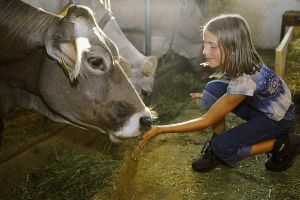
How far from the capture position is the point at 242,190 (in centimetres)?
298

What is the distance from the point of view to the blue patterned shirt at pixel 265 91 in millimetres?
2781

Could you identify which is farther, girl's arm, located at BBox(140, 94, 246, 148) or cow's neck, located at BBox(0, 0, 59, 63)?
girl's arm, located at BBox(140, 94, 246, 148)

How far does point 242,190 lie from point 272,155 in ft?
1.52

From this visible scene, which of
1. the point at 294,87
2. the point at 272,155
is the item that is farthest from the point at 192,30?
the point at 272,155

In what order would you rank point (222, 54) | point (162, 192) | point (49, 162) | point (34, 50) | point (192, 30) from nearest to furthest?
point (34, 50) < point (222, 54) < point (162, 192) < point (49, 162) < point (192, 30)

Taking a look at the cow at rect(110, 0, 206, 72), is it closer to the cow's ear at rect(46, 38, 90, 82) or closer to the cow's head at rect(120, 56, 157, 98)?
the cow's head at rect(120, 56, 157, 98)

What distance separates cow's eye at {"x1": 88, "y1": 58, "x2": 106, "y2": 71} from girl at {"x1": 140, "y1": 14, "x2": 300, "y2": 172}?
0.57m

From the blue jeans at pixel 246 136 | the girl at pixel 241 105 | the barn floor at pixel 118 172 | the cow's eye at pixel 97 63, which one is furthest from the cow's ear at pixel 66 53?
the blue jeans at pixel 246 136

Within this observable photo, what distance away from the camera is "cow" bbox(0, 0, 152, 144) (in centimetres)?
234

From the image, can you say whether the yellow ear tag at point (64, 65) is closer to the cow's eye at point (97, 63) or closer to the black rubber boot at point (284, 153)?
the cow's eye at point (97, 63)

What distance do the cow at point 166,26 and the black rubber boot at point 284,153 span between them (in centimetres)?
351

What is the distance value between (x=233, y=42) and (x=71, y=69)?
3.84 feet

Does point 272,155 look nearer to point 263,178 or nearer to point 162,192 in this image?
point 263,178

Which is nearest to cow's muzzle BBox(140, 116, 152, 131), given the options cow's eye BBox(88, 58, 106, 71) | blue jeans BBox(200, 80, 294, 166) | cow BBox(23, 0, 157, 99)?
cow's eye BBox(88, 58, 106, 71)
